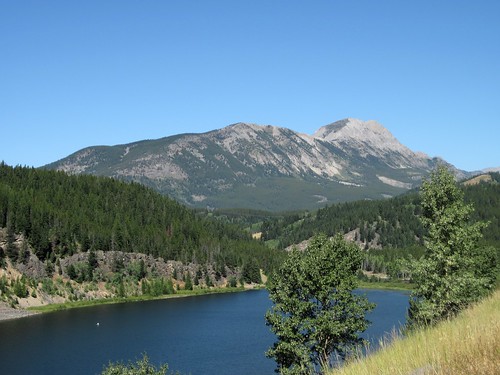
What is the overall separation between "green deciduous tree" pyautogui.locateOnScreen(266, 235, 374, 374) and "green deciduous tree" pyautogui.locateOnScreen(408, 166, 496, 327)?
998 cm

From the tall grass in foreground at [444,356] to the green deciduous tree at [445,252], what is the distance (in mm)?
24701

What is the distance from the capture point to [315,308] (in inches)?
1933

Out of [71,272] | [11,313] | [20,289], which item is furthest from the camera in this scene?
[71,272]

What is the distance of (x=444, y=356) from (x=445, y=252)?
30257 mm

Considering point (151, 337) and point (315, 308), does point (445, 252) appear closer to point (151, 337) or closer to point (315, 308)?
point (315, 308)

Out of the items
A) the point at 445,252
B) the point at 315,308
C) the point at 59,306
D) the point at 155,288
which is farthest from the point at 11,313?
the point at 445,252

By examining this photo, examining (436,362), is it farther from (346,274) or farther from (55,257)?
(55,257)

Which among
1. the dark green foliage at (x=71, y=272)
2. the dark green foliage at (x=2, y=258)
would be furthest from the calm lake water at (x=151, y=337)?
the dark green foliage at (x=2, y=258)

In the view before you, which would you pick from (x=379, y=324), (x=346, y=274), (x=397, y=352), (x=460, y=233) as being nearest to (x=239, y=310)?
(x=379, y=324)

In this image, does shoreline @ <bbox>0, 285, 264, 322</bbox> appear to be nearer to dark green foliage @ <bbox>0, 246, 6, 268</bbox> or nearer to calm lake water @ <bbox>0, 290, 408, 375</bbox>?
calm lake water @ <bbox>0, 290, 408, 375</bbox>

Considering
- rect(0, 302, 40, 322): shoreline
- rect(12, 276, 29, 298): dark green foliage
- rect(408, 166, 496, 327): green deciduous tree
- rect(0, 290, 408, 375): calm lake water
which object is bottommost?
rect(0, 290, 408, 375): calm lake water

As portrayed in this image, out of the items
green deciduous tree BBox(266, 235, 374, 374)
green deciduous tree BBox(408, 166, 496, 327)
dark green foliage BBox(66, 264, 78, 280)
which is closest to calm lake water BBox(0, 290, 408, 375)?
dark green foliage BBox(66, 264, 78, 280)

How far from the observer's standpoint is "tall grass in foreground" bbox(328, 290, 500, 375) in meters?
8.18

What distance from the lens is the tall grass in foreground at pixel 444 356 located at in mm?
8180
